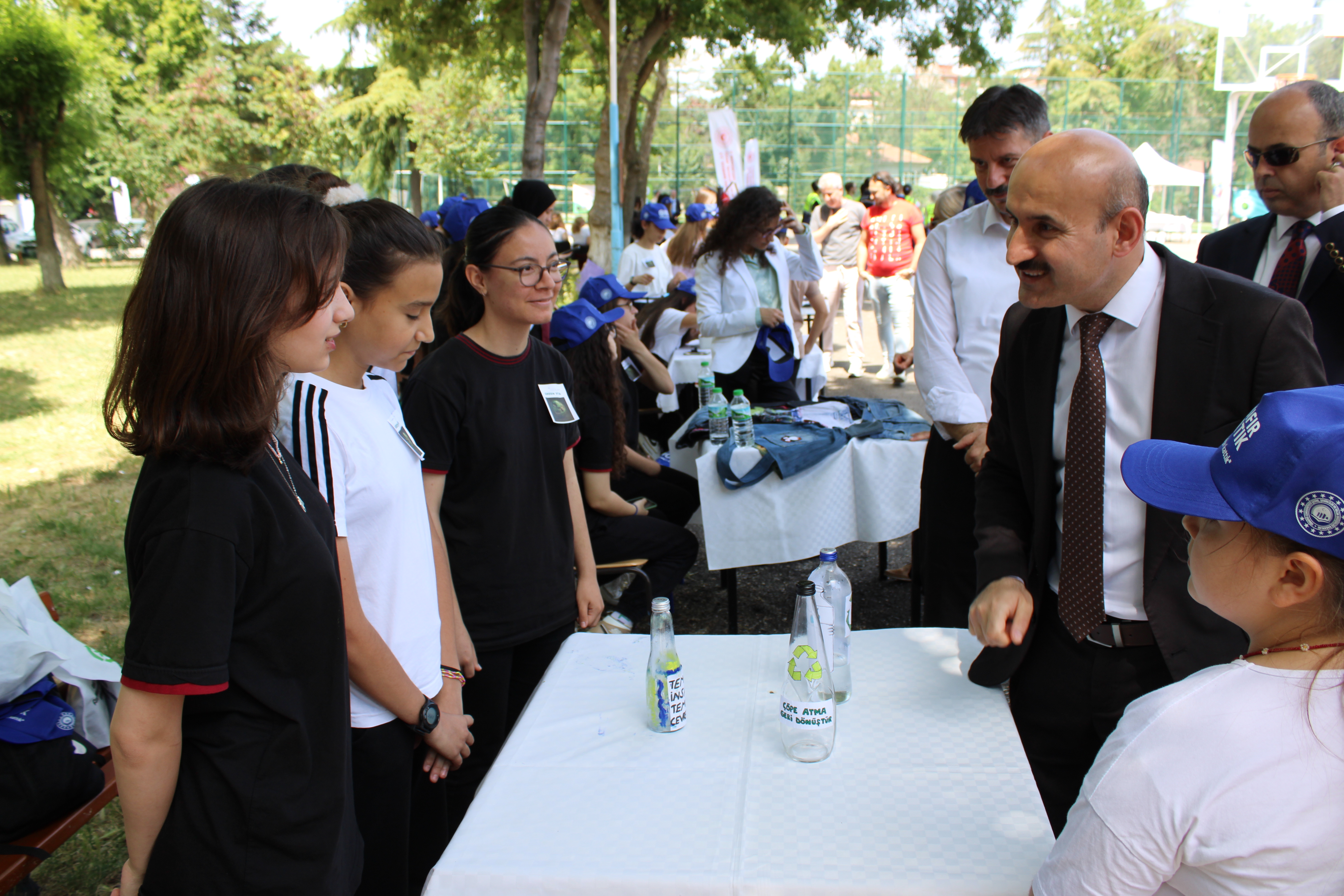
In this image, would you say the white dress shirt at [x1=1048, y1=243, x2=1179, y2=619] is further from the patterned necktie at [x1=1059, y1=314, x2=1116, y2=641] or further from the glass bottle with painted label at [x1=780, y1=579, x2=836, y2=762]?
the glass bottle with painted label at [x1=780, y1=579, x2=836, y2=762]

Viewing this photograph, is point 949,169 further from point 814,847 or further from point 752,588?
point 814,847

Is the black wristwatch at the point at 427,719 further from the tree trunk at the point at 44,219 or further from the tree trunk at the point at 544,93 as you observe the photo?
the tree trunk at the point at 44,219

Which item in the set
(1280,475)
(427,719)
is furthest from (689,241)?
(1280,475)

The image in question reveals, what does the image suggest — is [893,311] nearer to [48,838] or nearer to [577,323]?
[577,323]

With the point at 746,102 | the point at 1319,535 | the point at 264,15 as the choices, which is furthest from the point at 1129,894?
the point at 264,15

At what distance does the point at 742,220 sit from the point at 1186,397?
3755mm

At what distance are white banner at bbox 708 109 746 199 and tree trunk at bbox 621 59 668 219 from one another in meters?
6.75

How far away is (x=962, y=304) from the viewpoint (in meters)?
2.84

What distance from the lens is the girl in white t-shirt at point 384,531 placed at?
159cm

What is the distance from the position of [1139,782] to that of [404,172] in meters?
35.0

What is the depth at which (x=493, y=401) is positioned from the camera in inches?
89.7

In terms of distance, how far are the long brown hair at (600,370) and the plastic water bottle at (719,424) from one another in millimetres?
516

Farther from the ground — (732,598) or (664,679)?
(664,679)

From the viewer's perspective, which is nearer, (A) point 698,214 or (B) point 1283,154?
(B) point 1283,154
